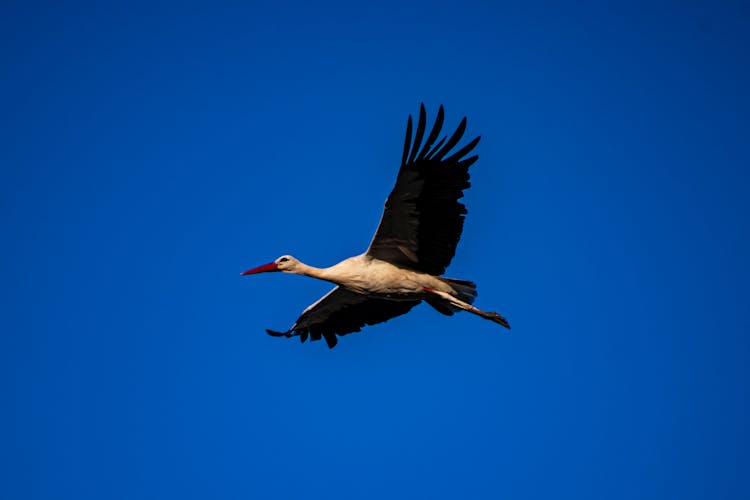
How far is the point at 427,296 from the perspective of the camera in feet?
36.5

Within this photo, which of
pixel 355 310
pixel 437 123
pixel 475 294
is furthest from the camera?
pixel 355 310

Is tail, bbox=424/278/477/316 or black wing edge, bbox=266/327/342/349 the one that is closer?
tail, bbox=424/278/477/316

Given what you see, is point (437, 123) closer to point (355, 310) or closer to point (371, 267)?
point (371, 267)

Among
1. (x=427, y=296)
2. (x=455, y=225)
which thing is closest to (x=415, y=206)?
(x=455, y=225)

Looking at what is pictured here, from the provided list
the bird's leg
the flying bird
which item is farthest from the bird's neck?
the bird's leg

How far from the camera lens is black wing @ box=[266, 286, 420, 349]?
1212 cm

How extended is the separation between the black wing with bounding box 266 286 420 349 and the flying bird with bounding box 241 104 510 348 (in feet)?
0.05

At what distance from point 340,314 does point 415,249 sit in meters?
2.22

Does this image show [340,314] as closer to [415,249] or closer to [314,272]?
[314,272]

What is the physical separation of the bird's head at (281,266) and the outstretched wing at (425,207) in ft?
4.36

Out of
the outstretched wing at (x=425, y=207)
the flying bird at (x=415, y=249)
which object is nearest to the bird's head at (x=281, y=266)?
the flying bird at (x=415, y=249)

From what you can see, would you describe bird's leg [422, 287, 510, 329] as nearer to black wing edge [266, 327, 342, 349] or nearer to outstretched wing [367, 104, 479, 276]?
outstretched wing [367, 104, 479, 276]

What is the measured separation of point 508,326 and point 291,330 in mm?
3516

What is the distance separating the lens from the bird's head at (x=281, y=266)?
11.6 metres
